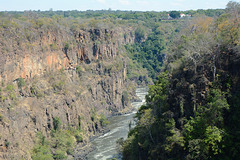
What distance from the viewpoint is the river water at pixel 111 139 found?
59944 mm

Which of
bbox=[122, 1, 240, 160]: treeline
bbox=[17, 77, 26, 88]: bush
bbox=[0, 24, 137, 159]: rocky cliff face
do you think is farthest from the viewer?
bbox=[17, 77, 26, 88]: bush

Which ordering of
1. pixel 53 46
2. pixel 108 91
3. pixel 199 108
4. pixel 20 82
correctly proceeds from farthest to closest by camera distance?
pixel 108 91 < pixel 53 46 < pixel 20 82 < pixel 199 108

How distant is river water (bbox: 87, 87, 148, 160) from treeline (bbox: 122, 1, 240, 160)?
14.8m

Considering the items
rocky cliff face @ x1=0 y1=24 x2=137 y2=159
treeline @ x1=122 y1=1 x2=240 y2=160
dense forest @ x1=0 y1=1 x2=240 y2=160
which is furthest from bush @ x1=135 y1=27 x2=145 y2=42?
treeline @ x1=122 y1=1 x2=240 y2=160

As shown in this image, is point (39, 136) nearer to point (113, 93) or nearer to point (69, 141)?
point (69, 141)

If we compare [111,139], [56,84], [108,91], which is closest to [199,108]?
[111,139]

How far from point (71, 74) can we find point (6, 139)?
Result: 34.0 meters

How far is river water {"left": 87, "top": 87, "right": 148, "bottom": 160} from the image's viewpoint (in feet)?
197

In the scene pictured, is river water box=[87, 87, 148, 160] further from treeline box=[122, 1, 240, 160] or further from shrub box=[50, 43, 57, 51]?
shrub box=[50, 43, 57, 51]

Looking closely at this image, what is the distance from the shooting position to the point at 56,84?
236ft

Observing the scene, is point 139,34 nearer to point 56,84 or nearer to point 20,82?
point 56,84

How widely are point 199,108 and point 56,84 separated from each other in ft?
135

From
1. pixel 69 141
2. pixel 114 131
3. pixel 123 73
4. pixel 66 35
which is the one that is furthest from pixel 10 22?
pixel 123 73

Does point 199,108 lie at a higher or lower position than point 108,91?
higher
